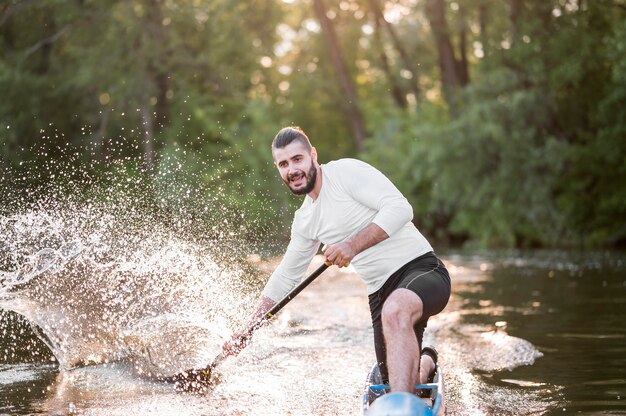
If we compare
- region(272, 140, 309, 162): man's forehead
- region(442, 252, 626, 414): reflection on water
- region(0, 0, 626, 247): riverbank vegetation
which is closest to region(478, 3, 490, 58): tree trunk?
region(0, 0, 626, 247): riverbank vegetation

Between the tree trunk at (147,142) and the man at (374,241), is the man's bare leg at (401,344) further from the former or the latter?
the tree trunk at (147,142)

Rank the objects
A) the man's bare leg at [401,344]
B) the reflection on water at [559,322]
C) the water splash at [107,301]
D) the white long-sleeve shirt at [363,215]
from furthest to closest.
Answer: the water splash at [107,301] < the reflection on water at [559,322] < the white long-sleeve shirt at [363,215] < the man's bare leg at [401,344]

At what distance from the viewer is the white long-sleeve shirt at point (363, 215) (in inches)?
248

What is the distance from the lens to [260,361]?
8.77 m

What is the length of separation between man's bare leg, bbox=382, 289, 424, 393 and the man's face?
105 cm

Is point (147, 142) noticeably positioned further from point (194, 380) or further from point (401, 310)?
point (401, 310)

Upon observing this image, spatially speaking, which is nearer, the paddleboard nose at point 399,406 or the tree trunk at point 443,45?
the paddleboard nose at point 399,406

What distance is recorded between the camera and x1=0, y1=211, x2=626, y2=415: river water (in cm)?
701

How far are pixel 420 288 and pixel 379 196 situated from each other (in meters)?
0.67

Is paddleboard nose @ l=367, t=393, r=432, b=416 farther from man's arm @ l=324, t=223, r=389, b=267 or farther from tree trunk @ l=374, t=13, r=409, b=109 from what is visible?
tree trunk @ l=374, t=13, r=409, b=109

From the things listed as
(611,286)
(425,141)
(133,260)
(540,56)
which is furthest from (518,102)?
(133,260)

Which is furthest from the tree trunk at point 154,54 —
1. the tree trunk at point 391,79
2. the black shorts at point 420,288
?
the black shorts at point 420,288

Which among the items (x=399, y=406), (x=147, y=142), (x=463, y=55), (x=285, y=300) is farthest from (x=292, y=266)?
(x=463, y=55)

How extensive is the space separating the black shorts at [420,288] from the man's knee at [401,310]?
0.07 metres
